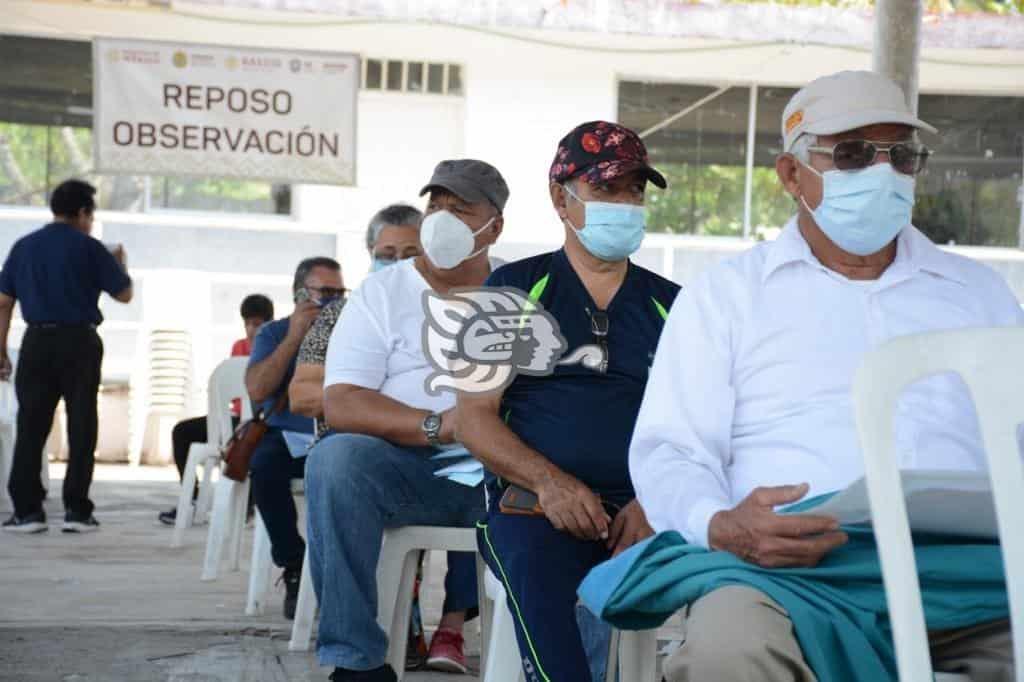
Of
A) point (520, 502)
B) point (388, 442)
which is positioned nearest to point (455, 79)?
point (388, 442)

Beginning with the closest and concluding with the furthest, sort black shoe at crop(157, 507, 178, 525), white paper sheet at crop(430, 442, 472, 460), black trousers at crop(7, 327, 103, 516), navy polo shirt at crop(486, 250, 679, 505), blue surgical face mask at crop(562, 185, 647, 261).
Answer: navy polo shirt at crop(486, 250, 679, 505) < blue surgical face mask at crop(562, 185, 647, 261) < white paper sheet at crop(430, 442, 472, 460) < black trousers at crop(7, 327, 103, 516) < black shoe at crop(157, 507, 178, 525)

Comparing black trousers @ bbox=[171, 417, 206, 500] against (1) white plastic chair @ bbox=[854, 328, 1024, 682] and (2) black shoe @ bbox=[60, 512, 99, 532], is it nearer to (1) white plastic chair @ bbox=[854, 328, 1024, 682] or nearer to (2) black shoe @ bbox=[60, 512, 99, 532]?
(2) black shoe @ bbox=[60, 512, 99, 532]

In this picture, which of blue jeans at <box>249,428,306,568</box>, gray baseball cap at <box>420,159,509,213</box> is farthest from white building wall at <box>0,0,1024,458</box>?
gray baseball cap at <box>420,159,509,213</box>

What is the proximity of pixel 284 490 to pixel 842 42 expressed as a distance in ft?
20.8

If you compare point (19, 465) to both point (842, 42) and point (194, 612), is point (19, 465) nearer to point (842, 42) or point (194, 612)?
point (194, 612)

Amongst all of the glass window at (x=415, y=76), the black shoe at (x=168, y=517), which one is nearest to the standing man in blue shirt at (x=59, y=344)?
the black shoe at (x=168, y=517)

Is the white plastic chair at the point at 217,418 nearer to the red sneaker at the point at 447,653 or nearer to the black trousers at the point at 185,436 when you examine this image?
the black trousers at the point at 185,436

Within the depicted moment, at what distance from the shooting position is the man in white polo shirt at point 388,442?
445 cm

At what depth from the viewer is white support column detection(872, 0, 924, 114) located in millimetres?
6484

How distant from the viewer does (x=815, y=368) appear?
3.09 metres

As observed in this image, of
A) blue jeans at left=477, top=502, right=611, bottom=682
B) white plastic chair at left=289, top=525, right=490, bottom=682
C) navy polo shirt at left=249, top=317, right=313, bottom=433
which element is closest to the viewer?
blue jeans at left=477, top=502, right=611, bottom=682

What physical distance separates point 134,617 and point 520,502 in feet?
10.1

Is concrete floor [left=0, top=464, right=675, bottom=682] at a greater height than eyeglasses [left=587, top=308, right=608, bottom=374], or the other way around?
eyeglasses [left=587, top=308, right=608, bottom=374]

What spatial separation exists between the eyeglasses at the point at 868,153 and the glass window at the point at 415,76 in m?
9.60
